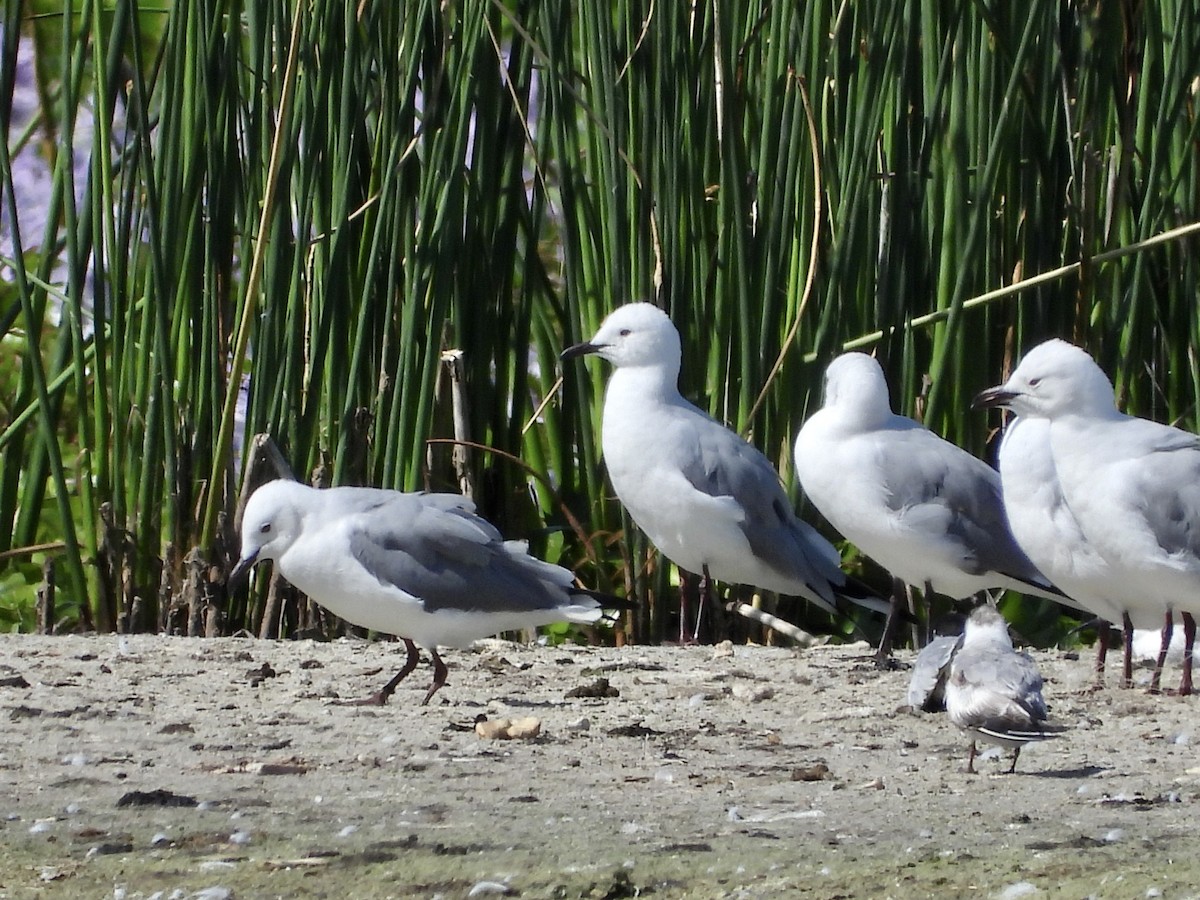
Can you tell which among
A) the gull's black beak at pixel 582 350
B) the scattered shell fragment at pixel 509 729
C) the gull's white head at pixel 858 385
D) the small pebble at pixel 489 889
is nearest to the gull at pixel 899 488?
the gull's white head at pixel 858 385

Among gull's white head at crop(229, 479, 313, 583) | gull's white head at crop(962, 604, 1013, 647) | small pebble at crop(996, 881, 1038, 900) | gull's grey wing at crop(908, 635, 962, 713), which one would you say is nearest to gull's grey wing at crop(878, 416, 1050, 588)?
gull's grey wing at crop(908, 635, 962, 713)

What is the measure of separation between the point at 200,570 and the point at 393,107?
58.5 inches

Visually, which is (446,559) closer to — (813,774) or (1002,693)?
(813,774)

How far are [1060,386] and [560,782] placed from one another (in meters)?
1.97

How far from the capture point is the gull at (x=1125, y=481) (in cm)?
483

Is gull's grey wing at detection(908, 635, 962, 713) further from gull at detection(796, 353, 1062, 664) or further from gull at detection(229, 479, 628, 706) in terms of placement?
gull at detection(796, 353, 1062, 664)

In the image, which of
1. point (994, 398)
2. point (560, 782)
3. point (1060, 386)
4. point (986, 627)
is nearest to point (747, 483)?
point (994, 398)

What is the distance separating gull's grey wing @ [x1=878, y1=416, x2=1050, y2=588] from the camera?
562 cm

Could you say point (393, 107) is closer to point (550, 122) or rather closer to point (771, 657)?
point (550, 122)

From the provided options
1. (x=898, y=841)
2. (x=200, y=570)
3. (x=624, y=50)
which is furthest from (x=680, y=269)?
(x=898, y=841)

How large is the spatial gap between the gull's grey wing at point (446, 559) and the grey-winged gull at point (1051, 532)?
126 cm

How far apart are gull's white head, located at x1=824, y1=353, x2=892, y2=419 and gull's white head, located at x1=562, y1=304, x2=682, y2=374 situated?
1.69 ft

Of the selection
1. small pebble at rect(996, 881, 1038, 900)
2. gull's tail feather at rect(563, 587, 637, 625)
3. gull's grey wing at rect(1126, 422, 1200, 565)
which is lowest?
gull's tail feather at rect(563, 587, 637, 625)

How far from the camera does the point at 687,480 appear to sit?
5828mm
